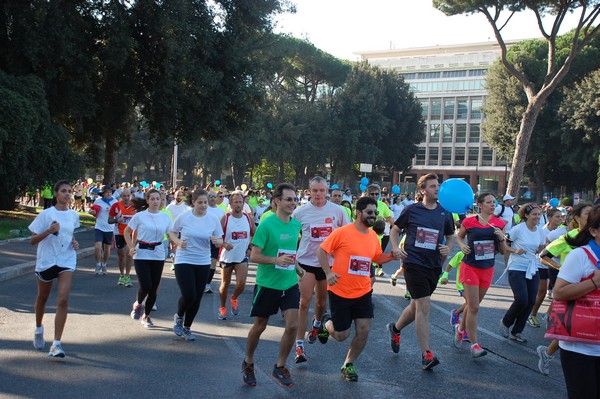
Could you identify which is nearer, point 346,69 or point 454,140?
point 346,69

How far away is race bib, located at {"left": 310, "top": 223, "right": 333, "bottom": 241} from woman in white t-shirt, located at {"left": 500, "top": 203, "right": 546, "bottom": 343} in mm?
2143

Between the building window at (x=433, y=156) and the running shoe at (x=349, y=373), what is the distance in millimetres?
91549

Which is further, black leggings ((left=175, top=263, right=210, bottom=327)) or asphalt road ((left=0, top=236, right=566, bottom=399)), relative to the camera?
black leggings ((left=175, top=263, right=210, bottom=327))

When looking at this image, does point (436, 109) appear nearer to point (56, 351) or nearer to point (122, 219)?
point (122, 219)

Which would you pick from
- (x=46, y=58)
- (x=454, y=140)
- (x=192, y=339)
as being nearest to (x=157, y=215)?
(x=192, y=339)

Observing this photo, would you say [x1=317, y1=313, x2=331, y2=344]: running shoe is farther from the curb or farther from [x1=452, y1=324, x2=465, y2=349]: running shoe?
the curb

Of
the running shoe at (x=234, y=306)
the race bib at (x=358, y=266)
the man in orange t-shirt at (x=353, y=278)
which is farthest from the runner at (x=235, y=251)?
the race bib at (x=358, y=266)

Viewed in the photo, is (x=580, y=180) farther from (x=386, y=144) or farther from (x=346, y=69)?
(x=346, y=69)

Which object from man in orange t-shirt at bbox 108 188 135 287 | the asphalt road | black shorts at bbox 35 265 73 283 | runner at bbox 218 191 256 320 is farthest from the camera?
man in orange t-shirt at bbox 108 188 135 287

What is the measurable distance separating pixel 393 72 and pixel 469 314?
56165 millimetres

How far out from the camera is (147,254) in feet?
26.8

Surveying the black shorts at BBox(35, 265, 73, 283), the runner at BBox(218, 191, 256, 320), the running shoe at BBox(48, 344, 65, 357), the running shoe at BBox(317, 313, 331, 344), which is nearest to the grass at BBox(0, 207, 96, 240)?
the runner at BBox(218, 191, 256, 320)

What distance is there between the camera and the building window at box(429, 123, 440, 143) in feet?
314

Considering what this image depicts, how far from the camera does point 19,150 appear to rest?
19281 mm
